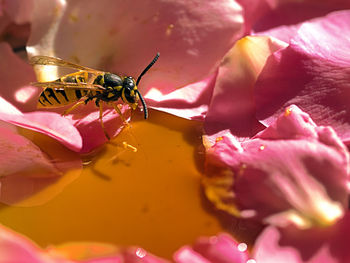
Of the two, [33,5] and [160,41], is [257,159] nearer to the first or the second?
[160,41]

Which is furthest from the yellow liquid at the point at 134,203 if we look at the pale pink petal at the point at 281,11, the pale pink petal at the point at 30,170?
the pale pink petal at the point at 281,11

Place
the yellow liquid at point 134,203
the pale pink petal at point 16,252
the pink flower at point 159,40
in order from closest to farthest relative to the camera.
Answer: the pale pink petal at point 16,252 < the yellow liquid at point 134,203 < the pink flower at point 159,40

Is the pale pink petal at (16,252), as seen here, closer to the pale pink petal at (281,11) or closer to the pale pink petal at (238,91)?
the pale pink petal at (238,91)

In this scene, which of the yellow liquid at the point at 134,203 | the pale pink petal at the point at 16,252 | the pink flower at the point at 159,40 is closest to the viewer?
the pale pink petal at the point at 16,252

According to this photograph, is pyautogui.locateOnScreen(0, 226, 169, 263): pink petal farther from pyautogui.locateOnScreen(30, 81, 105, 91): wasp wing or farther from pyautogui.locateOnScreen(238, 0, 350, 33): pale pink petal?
pyautogui.locateOnScreen(238, 0, 350, 33): pale pink petal

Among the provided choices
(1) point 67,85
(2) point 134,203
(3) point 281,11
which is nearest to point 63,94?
(1) point 67,85

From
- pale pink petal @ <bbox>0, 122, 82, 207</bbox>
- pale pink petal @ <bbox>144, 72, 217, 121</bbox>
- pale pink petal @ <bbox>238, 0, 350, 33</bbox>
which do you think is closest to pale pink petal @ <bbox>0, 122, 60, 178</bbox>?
pale pink petal @ <bbox>0, 122, 82, 207</bbox>

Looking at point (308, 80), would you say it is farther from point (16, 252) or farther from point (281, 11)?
point (16, 252)
